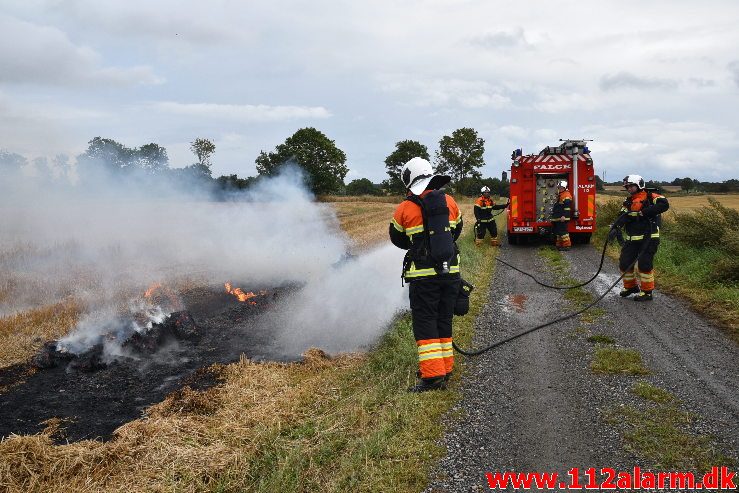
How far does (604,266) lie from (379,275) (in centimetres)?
542

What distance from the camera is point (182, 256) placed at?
15.3 m

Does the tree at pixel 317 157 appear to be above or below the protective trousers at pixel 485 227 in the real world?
above

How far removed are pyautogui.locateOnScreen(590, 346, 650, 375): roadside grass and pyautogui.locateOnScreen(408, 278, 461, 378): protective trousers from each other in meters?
1.64

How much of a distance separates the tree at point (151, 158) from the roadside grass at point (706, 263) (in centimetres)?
1406

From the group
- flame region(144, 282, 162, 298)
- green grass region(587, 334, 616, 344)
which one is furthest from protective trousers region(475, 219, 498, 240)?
green grass region(587, 334, 616, 344)

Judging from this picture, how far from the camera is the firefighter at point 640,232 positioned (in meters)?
8.59

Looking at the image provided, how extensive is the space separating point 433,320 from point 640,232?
5.40 metres

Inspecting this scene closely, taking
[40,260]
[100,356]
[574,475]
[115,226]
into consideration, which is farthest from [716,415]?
[115,226]

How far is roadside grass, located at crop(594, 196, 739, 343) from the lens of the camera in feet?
25.7

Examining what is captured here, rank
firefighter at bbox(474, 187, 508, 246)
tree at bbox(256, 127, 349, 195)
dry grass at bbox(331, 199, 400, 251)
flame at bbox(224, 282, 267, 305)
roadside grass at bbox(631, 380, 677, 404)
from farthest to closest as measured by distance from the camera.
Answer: tree at bbox(256, 127, 349, 195), dry grass at bbox(331, 199, 400, 251), firefighter at bbox(474, 187, 508, 246), flame at bbox(224, 282, 267, 305), roadside grass at bbox(631, 380, 677, 404)

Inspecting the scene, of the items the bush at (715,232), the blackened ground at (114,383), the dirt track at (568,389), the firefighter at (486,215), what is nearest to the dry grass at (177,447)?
the blackened ground at (114,383)

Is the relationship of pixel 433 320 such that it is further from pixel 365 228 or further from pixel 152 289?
pixel 365 228

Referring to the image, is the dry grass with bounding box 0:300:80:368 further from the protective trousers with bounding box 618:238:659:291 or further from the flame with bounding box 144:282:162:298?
the protective trousers with bounding box 618:238:659:291

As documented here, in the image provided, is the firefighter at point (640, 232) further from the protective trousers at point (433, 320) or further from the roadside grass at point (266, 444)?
the protective trousers at point (433, 320)
